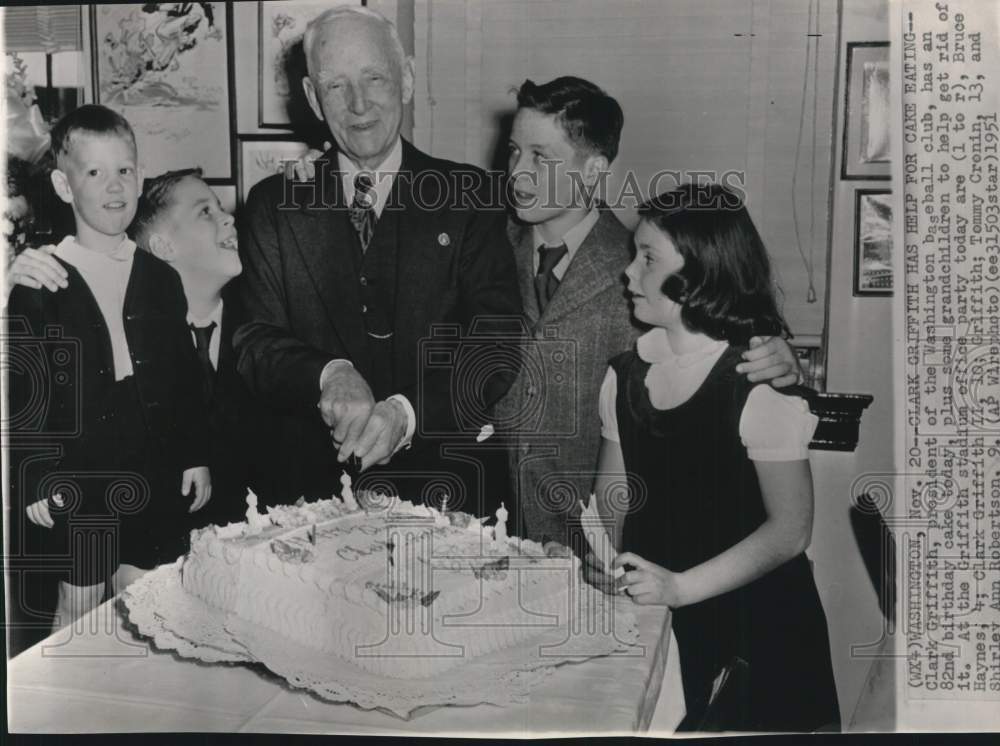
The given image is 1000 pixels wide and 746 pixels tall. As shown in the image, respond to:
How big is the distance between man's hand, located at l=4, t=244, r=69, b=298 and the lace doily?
3.47ft

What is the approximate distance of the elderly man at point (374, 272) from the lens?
3137mm

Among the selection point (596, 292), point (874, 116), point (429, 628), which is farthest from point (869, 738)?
point (874, 116)

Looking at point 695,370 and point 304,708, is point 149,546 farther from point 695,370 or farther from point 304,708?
point 695,370

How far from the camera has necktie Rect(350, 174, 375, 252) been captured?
10.4 ft

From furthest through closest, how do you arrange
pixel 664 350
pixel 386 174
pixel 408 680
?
1. pixel 386 174
2. pixel 664 350
3. pixel 408 680

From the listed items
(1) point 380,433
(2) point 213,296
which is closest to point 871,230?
(1) point 380,433

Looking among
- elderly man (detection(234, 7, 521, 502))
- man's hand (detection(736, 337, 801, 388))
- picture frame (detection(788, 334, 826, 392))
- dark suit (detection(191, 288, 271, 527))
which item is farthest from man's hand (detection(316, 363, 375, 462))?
picture frame (detection(788, 334, 826, 392))

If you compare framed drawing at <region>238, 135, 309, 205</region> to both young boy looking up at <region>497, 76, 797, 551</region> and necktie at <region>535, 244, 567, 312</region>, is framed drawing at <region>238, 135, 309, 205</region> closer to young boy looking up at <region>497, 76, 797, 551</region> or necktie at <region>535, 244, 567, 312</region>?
young boy looking up at <region>497, 76, 797, 551</region>

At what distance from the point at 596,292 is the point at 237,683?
1.47 m

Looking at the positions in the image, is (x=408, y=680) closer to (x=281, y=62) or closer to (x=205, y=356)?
(x=205, y=356)

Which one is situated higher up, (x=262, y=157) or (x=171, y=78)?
(x=171, y=78)

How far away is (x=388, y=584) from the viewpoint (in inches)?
119

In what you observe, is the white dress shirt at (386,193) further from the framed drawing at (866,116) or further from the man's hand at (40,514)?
the framed drawing at (866,116)

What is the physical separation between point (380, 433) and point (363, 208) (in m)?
0.65
